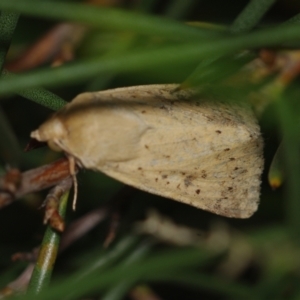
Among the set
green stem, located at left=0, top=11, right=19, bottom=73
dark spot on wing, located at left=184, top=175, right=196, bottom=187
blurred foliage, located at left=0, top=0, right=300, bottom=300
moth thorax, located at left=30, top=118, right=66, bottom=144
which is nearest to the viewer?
blurred foliage, located at left=0, top=0, right=300, bottom=300

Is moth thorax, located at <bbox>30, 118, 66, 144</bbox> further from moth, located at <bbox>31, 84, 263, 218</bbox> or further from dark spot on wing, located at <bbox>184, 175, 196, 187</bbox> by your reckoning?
dark spot on wing, located at <bbox>184, 175, 196, 187</bbox>

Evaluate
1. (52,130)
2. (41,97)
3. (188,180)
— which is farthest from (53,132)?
(188,180)

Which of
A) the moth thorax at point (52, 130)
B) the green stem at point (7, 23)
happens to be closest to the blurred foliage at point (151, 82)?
the green stem at point (7, 23)

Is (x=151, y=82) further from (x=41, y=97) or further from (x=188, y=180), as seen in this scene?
(x=41, y=97)

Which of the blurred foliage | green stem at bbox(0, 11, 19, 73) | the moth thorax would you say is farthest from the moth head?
green stem at bbox(0, 11, 19, 73)

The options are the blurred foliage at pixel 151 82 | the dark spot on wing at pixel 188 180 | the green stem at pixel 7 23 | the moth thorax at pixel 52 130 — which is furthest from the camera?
the dark spot on wing at pixel 188 180

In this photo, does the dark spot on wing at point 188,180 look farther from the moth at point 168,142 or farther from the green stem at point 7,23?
the green stem at point 7,23
